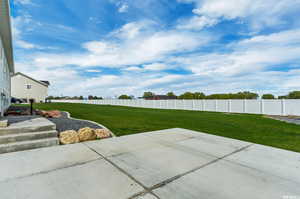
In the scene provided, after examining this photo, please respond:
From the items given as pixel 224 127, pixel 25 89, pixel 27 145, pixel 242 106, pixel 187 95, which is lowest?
pixel 224 127

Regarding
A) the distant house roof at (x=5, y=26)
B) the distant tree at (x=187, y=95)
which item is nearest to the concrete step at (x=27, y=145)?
the distant house roof at (x=5, y=26)

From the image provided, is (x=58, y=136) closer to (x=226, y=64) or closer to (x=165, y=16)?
(x=165, y=16)

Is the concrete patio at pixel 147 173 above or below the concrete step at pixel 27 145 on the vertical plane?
below

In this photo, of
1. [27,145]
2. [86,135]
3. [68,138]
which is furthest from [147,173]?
[27,145]

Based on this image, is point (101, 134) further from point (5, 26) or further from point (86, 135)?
point (5, 26)

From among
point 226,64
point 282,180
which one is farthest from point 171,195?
point 226,64

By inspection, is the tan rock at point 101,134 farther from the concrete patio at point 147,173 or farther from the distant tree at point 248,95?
the distant tree at point 248,95

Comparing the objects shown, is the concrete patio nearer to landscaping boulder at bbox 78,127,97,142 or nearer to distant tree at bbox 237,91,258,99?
landscaping boulder at bbox 78,127,97,142

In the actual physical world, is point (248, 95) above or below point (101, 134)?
above

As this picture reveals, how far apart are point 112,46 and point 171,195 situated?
13.7 m

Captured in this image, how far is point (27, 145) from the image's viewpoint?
10.1 feet

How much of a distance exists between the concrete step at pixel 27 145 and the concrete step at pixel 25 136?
0.11 metres

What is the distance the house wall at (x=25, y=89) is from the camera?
1053 inches

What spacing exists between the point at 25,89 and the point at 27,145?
34481 millimetres
